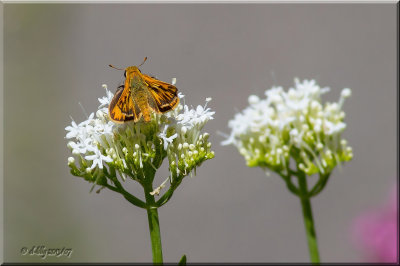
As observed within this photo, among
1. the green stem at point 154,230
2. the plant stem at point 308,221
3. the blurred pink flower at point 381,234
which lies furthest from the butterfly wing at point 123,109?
the blurred pink flower at point 381,234

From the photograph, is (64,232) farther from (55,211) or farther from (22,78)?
(22,78)

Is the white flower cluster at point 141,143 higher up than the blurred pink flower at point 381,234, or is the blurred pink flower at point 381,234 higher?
the white flower cluster at point 141,143

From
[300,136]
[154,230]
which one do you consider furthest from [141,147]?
[300,136]

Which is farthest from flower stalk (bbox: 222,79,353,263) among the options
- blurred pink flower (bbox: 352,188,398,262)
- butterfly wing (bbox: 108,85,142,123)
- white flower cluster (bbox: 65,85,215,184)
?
blurred pink flower (bbox: 352,188,398,262)

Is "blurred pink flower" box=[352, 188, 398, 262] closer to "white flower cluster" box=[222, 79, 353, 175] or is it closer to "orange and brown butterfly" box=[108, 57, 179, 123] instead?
"white flower cluster" box=[222, 79, 353, 175]

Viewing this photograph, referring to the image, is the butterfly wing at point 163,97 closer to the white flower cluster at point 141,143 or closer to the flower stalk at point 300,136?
the white flower cluster at point 141,143

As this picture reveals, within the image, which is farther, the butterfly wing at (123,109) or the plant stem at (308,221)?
the plant stem at (308,221)

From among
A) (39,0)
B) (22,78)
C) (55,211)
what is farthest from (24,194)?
(39,0)
